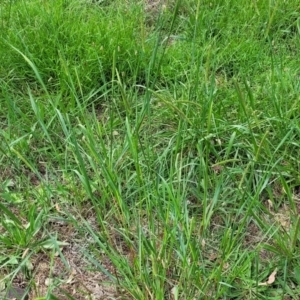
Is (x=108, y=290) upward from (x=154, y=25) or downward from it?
downward

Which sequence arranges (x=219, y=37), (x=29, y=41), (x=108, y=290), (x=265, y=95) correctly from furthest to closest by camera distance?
(x=219, y=37), (x=29, y=41), (x=265, y=95), (x=108, y=290)

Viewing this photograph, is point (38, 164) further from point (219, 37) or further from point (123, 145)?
point (219, 37)

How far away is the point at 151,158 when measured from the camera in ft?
7.45

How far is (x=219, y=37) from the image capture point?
297 cm

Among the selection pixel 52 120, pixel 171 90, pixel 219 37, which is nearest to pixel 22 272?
pixel 52 120

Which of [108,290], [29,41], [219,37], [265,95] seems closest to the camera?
[108,290]

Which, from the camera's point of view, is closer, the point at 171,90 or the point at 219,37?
the point at 171,90

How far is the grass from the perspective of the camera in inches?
76.0

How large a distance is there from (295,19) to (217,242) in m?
1.55

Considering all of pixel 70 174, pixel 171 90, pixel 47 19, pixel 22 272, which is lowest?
pixel 22 272

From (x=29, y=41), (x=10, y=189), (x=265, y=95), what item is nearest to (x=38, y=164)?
(x=10, y=189)

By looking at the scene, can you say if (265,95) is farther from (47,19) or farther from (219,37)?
(47,19)

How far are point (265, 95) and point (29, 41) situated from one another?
3.78 feet

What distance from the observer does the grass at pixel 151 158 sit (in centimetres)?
193
